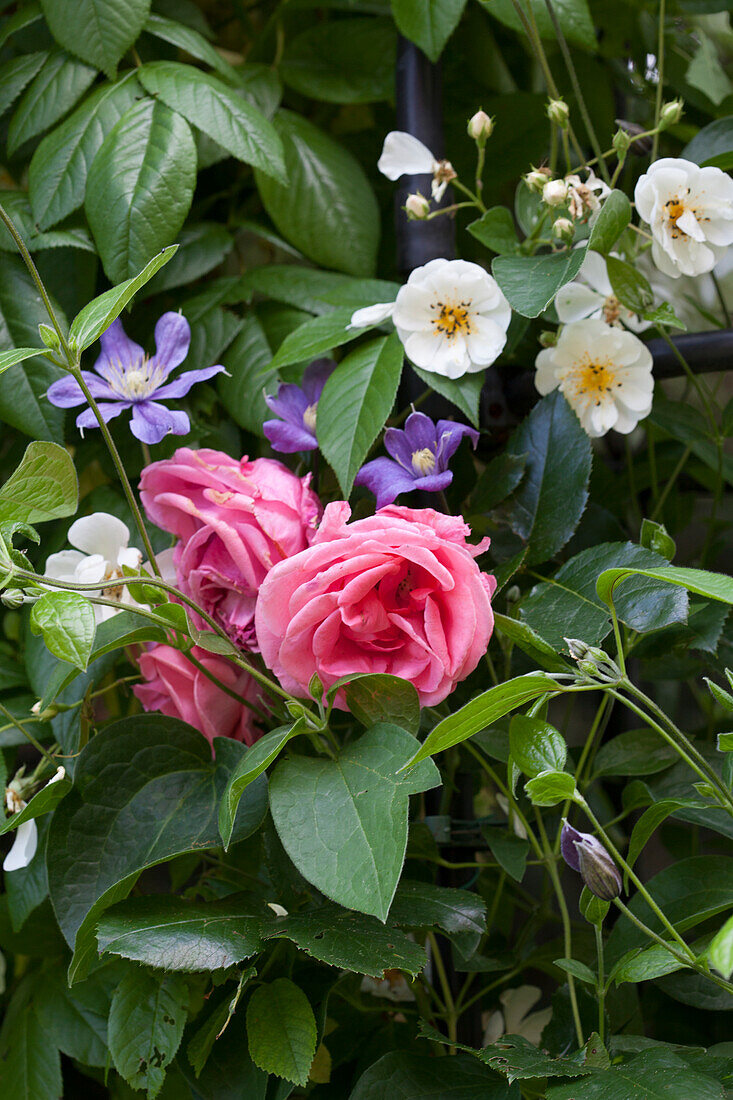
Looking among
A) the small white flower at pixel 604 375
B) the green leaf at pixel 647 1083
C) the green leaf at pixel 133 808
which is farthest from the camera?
the small white flower at pixel 604 375

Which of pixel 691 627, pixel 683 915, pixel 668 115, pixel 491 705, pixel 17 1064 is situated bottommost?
pixel 17 1064

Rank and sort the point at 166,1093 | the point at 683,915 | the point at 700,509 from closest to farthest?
the point at 683,915 → the point at 166,1093 → the point at 700,509

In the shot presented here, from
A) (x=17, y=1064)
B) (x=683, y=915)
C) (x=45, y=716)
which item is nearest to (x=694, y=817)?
(x=683, y=915)

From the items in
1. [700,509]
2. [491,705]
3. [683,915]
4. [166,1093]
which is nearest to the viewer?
[491,705]

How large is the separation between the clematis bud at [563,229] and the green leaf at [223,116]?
0.23 m

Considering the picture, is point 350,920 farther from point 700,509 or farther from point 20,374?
point 700,509

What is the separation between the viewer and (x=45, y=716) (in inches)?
22.7

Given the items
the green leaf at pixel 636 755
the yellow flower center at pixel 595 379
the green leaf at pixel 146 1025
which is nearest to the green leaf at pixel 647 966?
the green leaf at pixel 636 755

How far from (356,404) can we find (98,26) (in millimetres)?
387

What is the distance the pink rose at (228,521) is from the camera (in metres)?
0.56

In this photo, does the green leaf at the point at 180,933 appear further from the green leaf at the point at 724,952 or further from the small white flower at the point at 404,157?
the small white flower at the point at 404,157

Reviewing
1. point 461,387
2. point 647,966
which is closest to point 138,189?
point 461,387

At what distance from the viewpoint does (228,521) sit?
1.86ft

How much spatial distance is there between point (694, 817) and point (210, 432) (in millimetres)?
454
